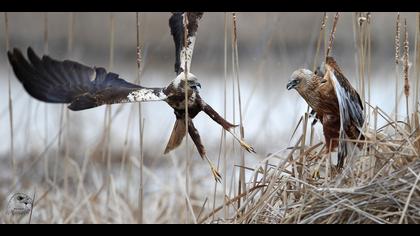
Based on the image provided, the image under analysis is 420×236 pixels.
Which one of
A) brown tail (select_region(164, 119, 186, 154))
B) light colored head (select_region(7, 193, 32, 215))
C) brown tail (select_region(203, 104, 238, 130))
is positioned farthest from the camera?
light colored head (select_region(7, 193, 32, 215))

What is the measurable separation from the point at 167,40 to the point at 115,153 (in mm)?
968

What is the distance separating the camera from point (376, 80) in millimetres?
3344

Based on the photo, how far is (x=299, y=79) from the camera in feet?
4.75

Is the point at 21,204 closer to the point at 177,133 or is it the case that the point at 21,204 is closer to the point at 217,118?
the point at 177,133

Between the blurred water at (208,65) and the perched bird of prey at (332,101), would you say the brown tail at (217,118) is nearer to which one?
the perched bird of prey at (332,101)

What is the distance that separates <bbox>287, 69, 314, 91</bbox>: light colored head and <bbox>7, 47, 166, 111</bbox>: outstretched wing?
24 cm

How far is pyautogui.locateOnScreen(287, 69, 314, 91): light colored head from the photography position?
4.69ft

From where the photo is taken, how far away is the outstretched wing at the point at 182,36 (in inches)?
53.4

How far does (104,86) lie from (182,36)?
16cm

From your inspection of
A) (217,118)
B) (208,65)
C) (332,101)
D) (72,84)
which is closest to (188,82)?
(217,118)

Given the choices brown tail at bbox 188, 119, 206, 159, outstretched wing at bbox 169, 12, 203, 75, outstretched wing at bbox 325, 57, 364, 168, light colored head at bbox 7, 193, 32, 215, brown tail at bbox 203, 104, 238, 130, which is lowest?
light colored head at bbox 7, 193, 32, 215

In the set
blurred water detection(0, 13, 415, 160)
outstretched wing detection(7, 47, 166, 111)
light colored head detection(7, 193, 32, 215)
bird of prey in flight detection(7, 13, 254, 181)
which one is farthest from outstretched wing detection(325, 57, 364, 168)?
blurred water detection(0, 13, 415, 160)

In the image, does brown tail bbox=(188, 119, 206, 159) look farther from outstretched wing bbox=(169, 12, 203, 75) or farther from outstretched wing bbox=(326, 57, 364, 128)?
outstretched wing bbox=(326, 57, 364, 128)

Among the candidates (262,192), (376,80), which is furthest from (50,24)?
(262,192)
